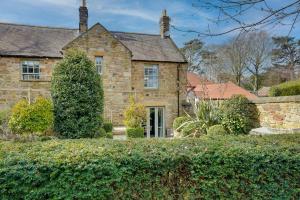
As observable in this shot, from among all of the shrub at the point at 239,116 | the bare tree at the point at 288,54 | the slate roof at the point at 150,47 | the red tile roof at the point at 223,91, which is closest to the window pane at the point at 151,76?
the slate roof at the point at 150,47

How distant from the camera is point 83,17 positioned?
1880 centimetres

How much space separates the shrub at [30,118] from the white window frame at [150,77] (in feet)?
32.9

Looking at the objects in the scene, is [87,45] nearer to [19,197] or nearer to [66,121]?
[66,121]

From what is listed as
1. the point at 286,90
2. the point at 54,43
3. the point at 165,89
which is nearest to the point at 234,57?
the point at 165,89

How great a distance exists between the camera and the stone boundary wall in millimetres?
9953

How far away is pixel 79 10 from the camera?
18.7 m

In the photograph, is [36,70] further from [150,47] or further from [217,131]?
[217,131]

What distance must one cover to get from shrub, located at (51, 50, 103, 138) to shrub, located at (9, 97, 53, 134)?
662 mm

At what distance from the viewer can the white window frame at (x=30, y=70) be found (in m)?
16.6

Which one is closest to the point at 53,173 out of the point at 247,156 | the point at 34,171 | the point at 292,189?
the point at 34,171

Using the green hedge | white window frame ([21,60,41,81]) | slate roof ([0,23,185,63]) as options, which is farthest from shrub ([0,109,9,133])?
the green hedge

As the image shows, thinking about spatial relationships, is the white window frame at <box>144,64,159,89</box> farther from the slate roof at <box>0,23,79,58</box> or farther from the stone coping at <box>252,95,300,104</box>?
the stone coping at <box>252,95,300,104</box>

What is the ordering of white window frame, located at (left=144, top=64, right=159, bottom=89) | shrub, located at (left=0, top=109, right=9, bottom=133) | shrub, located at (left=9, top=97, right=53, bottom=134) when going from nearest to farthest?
shrub, located at (left=9, top=97, right=53, bottom=134), shrub, located at (left=0, top=109, right=9, bottom=133), white window frame, located at (left=144, top=64, right=159, bottom=89)

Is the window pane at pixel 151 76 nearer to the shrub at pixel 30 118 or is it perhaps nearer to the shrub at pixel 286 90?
the shrub at pixel 286 90
